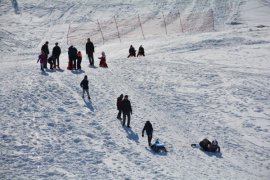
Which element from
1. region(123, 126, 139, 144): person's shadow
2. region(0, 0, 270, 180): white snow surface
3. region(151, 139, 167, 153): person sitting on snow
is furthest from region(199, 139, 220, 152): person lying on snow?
region(123, 126, 139, 144): person's shadow

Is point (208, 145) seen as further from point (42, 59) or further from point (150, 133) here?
point (42, 59)

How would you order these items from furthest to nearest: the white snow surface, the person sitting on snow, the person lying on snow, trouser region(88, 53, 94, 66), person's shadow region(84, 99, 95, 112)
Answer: trouser region(88, 53, 94, 66) < person's shadow region(84, 99, 95, 112) < the person lying on snow < the person sitting on snow < the white snow surface

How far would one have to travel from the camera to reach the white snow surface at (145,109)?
21.7m

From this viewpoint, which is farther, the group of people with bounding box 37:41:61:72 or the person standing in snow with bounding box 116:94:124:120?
the group of people with bounding box 37:41:61:72

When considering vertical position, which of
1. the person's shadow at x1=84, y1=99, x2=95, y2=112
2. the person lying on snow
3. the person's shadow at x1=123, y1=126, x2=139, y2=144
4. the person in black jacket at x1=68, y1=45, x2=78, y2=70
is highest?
the person in black jacket at x1=68, y1=45, x2=78, y2=70

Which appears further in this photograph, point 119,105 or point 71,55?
point 71,55

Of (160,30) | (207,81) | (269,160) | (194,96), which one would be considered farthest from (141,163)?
(160,30)

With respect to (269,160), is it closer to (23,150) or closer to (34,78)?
(23,150)

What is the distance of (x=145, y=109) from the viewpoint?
28250 mm

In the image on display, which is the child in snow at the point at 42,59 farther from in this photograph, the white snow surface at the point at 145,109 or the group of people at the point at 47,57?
the white snow surface at the point at 145,109

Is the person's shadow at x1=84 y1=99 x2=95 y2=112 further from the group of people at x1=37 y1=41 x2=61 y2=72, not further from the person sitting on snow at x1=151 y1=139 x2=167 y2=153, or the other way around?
the group of people at x1=37 y1=41 x2=61 y2=72

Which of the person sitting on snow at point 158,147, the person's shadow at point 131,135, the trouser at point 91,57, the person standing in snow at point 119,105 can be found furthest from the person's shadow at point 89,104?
the trouser at point 91,57

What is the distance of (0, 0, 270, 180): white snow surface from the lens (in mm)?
21688

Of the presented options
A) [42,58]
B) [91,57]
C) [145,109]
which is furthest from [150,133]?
[91,57]
